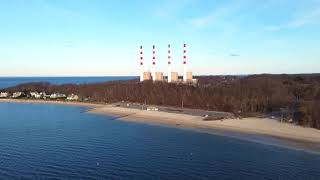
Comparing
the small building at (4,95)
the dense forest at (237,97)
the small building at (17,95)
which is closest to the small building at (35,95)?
the small building at (17,95)

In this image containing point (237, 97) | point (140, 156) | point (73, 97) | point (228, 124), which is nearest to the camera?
point (140, 156)

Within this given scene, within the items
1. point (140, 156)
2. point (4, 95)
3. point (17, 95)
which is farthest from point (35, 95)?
point (140, 156)

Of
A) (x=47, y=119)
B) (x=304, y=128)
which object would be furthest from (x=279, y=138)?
(x=47, y=119)

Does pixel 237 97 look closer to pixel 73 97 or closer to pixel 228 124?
pixel 228 124

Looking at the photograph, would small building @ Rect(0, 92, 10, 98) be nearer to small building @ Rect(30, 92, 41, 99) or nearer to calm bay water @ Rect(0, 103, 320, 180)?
small building @ Rect(30, 92, 41, 99)

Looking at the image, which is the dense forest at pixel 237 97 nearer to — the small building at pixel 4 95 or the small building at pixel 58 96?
the small building at pixel 58 96
